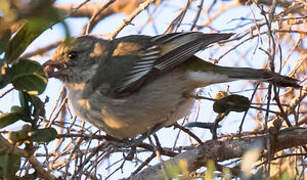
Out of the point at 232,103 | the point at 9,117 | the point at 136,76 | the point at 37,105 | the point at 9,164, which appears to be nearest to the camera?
the point at 9,164

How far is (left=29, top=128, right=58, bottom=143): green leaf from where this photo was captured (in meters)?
2.52

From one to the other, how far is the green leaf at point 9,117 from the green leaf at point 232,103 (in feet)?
4.25

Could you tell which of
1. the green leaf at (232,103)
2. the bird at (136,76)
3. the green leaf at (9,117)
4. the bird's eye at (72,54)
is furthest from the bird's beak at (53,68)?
the green leaf at (232,103)

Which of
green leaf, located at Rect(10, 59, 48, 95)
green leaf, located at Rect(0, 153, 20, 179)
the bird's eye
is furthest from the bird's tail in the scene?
green leaf, located at Rect(0, 153, 20, 179)

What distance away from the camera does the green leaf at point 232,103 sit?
3.00 metres

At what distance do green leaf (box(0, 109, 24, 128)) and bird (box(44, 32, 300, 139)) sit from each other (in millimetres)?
888

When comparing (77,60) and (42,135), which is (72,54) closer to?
(77,60)

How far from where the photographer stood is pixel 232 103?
9.88 feet

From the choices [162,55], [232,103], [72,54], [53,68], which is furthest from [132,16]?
[232,103]

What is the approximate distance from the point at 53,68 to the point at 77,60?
22cm

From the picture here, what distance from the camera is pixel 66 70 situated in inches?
147

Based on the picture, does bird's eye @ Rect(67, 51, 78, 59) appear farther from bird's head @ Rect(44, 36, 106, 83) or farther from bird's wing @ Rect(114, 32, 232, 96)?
bird's wing @ Rect(114, 32, 232, 96)

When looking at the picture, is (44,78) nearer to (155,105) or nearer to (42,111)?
(42,111)

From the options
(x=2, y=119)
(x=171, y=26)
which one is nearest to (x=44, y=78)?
(x=2, y=119)
